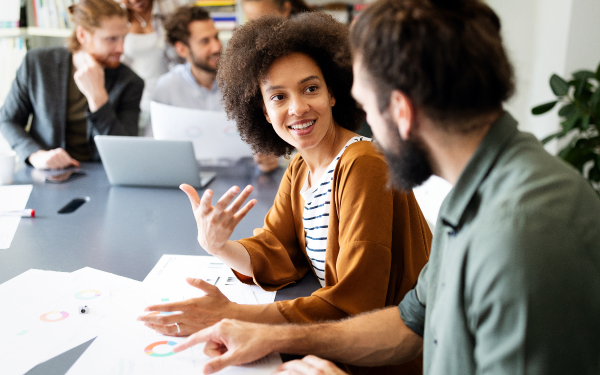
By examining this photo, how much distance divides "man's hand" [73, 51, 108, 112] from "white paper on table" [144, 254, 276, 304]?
143 centimetres

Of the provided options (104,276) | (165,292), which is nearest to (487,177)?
(165,292)

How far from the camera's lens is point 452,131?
68 cm

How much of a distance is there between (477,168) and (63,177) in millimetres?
1880

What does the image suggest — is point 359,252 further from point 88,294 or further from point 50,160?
point 50,160

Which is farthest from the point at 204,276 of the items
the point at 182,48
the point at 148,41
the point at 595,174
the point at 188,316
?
the point at 148,41

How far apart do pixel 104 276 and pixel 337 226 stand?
0.59 metres

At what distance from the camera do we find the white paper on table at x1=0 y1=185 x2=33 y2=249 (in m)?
1.39

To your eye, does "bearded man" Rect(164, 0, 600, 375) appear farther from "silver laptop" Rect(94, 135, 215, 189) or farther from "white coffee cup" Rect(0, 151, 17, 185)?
"white coffee cup" Rect(0, 151, 17, 185)

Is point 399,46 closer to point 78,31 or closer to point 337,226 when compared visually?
point 337,226

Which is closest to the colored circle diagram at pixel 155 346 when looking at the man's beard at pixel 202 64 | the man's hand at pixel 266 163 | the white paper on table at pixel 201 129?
the white paper on table at pixel 201 129

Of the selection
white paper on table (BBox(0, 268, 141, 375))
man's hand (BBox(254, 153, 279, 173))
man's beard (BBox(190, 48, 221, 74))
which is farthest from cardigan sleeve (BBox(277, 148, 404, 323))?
man's beard (BBox(190, 48, 221, 74))

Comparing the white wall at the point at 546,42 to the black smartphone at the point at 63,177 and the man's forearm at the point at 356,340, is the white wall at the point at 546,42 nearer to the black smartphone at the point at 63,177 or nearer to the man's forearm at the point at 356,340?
the man's forearm at the point at 356,340

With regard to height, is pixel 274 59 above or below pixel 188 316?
above

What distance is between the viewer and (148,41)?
10.7 ft
